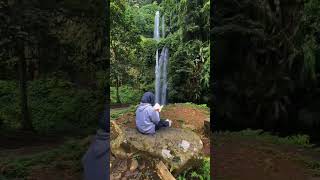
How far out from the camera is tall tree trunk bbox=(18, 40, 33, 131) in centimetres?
745

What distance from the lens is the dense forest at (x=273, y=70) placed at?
7.50m

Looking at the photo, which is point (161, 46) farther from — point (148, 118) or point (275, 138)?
point (275, 138)

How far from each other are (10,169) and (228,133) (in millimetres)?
3021

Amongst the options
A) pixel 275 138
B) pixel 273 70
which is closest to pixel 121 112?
pixel 275 138

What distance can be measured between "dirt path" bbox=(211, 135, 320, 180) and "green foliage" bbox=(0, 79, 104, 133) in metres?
1.96

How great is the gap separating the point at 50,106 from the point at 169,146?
2.60 metres

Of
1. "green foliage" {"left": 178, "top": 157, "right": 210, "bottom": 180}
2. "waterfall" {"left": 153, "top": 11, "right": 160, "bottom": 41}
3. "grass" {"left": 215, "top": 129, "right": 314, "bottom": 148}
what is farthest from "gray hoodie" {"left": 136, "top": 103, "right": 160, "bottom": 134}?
"grass" {"left": 215, "top": 129, "right": 314, "bottom": 148}

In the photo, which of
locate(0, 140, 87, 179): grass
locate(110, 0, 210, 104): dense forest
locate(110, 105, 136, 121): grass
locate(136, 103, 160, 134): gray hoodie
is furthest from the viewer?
locate(0, 140, 87, 179): grass

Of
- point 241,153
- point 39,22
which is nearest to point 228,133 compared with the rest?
point 241,153

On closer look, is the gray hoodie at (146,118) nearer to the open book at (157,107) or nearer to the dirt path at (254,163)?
the open book at (157,107)

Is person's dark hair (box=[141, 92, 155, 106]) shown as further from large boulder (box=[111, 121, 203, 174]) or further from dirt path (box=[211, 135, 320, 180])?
dirt path (box=[211, 135, 320, 180])

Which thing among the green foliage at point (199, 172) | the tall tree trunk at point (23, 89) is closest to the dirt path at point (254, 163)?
the green foliage at point (199, 172)

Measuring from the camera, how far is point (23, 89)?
7516mm

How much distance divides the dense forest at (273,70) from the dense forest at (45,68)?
197 centimetres
